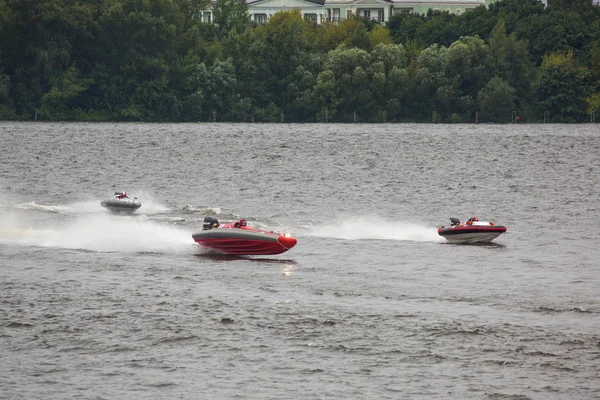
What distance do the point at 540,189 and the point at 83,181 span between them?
27.2 m

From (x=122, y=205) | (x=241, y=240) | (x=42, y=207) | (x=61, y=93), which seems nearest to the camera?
(x=241, y=240)

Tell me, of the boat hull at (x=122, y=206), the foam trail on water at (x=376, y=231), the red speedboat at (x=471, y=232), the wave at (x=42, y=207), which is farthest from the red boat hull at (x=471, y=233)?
the wave at (x=42, y=207)

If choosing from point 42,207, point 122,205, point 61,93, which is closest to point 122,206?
point 122,205

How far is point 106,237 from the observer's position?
130 feet

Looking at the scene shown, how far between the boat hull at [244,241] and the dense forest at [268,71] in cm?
11223

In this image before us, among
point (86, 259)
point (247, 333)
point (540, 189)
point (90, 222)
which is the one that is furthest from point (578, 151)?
point (247, 333)

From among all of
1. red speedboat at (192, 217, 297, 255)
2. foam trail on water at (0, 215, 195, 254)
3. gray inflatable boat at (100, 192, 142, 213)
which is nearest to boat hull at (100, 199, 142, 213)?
gray inflatable boat at (100, 192, 142, 213)

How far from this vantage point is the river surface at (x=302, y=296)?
2305cm

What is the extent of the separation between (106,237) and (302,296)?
1170 cm

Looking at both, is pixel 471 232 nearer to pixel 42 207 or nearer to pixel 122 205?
pixel 122 205

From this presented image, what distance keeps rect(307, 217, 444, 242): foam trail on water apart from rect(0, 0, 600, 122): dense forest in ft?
338

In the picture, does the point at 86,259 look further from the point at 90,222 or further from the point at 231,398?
the point at 231,398

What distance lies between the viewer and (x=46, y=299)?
2956 centimetres

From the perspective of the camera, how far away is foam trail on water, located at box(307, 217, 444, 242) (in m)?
41.5
